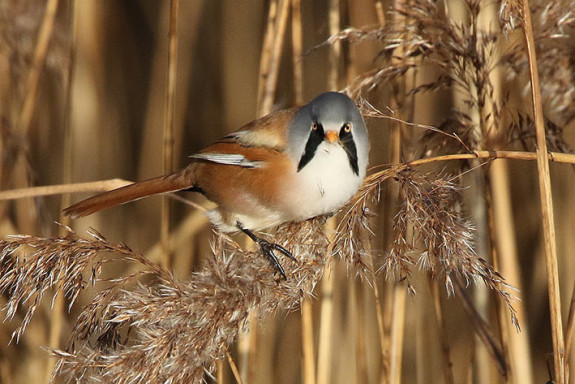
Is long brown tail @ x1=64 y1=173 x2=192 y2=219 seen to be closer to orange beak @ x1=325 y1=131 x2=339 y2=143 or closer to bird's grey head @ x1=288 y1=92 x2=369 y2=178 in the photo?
bird's grey head @ x1=288 y1=92 x2=369 y2=178

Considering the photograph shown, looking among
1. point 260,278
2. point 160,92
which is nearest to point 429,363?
point 260,278

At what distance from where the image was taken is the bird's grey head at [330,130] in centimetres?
183

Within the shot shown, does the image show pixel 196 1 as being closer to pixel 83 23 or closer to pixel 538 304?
pixel 83 23

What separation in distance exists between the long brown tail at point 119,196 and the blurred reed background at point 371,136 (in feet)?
0.21

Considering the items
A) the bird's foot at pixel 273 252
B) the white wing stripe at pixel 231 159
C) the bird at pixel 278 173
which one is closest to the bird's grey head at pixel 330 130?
the bird at pixel 278 173

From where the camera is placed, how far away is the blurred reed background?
1964mm

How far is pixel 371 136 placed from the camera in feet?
9.37

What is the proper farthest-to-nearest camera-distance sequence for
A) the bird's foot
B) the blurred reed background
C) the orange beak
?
the blurred reed background < the orange beak < the bird's foot

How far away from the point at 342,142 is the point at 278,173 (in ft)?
0.78

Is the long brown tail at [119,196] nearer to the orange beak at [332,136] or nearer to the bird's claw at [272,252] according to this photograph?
the bird's claw at [272,252]

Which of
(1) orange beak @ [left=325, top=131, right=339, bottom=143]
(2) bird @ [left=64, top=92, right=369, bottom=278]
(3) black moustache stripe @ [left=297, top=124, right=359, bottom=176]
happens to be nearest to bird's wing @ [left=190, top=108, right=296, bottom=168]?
(2) bird @ [left=64, top=92, right=369, bottom=278]

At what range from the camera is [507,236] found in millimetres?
2174

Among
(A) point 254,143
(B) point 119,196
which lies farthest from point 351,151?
(B) point 119,196

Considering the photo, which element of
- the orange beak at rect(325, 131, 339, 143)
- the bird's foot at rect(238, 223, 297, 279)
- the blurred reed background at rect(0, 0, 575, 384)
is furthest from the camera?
the blurred reed background at rect(0, 0, 575, 384)
